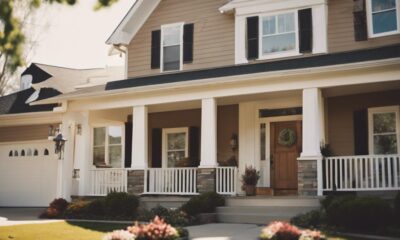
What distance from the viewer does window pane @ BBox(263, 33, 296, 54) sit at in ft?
51.4

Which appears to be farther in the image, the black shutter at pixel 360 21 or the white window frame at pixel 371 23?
the black shutter at pixel 360 21

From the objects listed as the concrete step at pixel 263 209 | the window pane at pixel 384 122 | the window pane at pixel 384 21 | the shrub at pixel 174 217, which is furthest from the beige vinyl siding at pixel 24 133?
the window pane at pixel 384 21

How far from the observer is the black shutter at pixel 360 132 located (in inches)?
572

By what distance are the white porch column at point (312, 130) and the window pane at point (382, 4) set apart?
3275 millimetres

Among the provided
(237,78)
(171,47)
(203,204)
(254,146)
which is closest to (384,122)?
(254,146)

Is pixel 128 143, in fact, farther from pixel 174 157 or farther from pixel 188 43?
pixel 188 43

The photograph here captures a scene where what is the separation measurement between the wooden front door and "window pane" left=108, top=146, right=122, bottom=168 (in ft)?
18.6

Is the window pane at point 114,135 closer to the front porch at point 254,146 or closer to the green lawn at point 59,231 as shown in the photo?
the front porch at point 254,146

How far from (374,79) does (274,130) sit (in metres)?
4.05

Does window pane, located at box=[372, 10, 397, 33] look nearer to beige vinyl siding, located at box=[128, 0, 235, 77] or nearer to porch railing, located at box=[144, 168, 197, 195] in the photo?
beige vinyl siding, located at box=[128, 0, 235, 77]

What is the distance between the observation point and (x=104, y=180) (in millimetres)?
16531

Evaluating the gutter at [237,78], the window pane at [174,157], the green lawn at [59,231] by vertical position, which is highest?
the gutter at [237,78]

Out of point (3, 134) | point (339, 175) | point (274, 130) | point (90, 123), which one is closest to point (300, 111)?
point (274, 130)

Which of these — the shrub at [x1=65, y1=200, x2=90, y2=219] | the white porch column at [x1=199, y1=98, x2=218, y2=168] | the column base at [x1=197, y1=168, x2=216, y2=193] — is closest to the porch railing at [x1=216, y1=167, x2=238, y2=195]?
the column base at [x1=197, y1=168, x2=216, y2=193]
